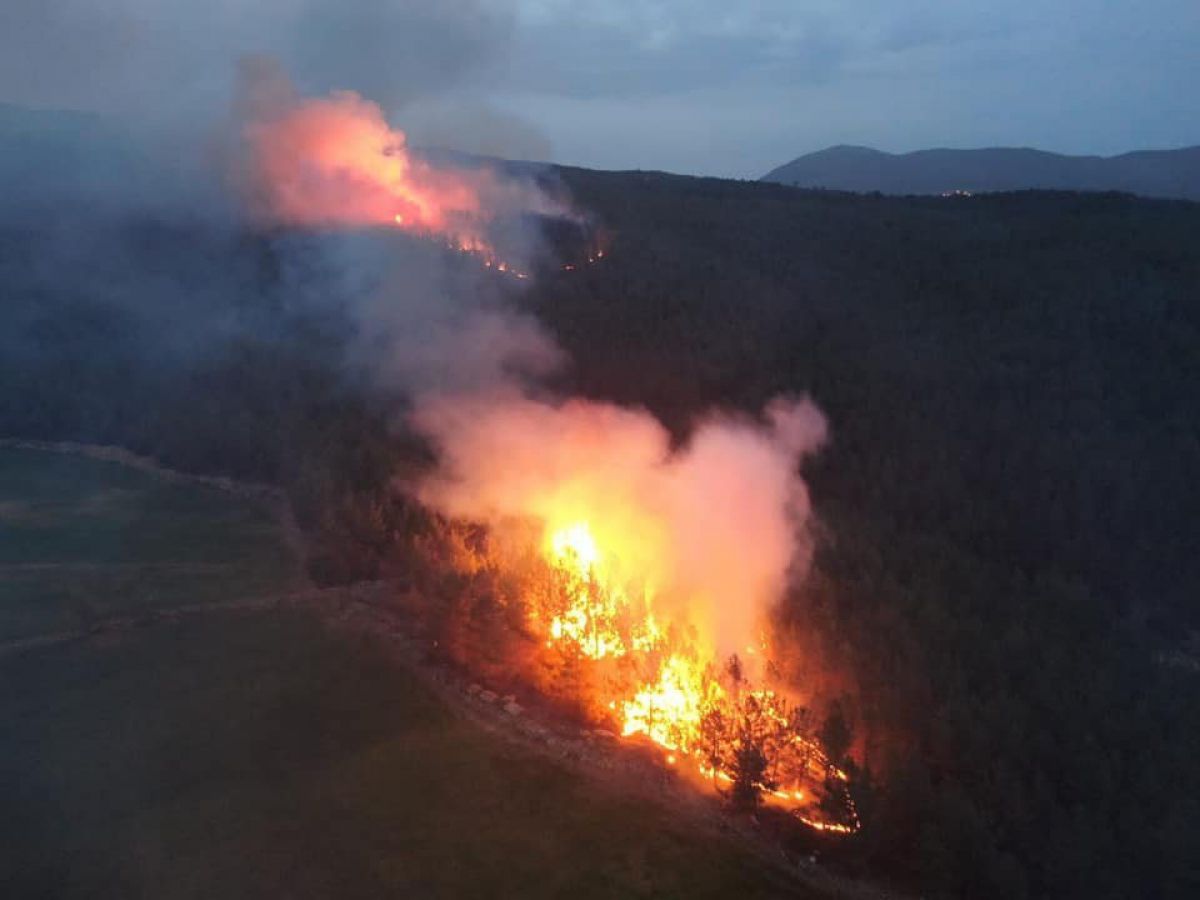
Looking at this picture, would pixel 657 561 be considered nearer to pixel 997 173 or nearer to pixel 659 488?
pixel 659 488

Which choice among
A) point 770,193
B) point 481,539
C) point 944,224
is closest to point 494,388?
point 481,539

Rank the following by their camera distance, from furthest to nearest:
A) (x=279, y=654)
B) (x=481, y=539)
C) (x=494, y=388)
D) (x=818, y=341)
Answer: (x=818, y=341) → (x=494, y=388) → (x=481, y=539) → (x=279, y=654)

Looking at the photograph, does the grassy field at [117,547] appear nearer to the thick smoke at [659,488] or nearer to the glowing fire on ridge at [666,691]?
the thick smoke at [659,488]

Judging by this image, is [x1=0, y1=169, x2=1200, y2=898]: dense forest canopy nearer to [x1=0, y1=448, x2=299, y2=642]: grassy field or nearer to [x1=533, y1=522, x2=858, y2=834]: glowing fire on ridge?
[x1=533, y1=522, x2=858, y2=834]: glowing fire on ridge

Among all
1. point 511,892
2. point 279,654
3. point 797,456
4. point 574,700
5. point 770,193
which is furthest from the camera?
point 770,193

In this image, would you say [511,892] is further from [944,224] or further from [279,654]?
[944,224]
